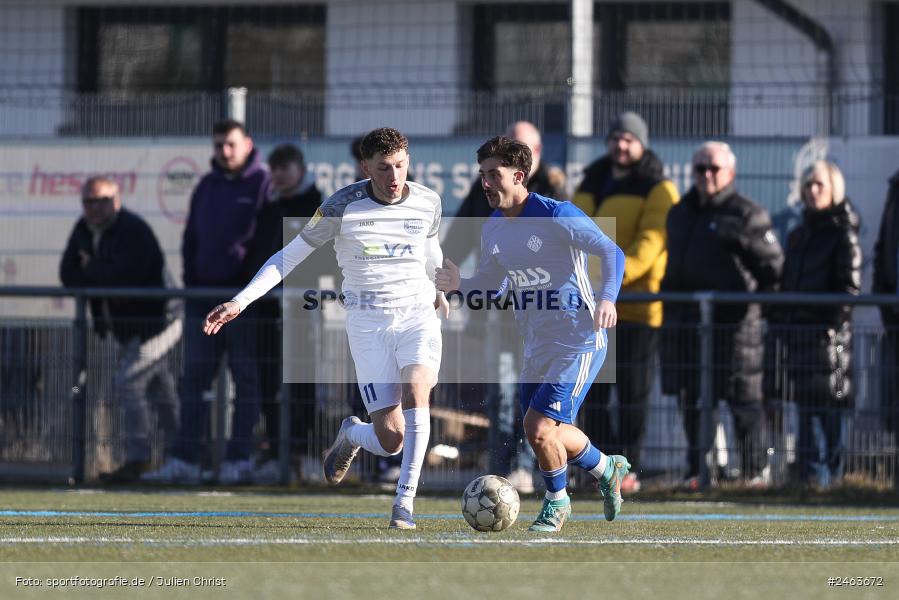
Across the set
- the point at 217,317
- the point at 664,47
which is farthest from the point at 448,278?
the point at 664,47

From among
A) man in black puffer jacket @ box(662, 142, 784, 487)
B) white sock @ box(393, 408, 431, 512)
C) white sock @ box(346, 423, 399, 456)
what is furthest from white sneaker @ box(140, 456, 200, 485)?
white sock @ box(393, 408, 431, 512)

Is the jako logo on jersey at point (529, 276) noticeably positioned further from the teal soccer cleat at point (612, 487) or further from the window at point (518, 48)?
the window at point (518, 48)

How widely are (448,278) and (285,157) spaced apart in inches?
165

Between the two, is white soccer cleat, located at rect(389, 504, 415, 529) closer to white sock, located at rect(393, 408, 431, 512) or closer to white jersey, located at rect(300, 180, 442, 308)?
white sock, located at rect(393, 408, 431, 512)

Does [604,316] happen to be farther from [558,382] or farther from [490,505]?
[490,505]

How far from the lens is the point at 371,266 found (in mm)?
9500

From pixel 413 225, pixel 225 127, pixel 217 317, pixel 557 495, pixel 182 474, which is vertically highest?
pixel 225 127

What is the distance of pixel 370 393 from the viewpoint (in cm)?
959

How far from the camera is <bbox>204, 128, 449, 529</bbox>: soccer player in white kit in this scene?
937 cm

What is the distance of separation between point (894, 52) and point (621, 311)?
7551 millimetres

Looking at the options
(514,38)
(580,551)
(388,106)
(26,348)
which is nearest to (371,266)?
(580,551)

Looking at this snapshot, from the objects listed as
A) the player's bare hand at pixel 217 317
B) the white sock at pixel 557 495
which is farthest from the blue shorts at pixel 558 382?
the player's bare hand at pixel 217 317

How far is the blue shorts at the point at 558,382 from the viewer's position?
9.22m

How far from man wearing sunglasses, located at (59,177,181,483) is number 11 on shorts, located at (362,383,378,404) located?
4.02 meters
